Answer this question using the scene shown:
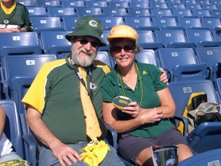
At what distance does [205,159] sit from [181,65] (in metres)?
2.88

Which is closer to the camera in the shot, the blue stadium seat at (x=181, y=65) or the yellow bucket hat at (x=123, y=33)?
the yellow bucket hat at (x=123, y=33)

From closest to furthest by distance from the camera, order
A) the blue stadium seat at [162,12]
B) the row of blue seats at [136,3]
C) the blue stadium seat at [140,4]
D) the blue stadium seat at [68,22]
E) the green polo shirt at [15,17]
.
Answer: the green polo shirt at [15,17], the blue stadium seat at [68,22], the row of blue seats at [136,3], the blue stadium seat at [162,12], the blue stadium seat at [140,4]

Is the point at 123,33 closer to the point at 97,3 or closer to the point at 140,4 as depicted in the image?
the point at 97,3

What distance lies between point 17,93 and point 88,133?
91cm

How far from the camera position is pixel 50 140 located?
2.37 metres

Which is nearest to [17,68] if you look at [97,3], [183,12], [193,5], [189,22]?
[189,22]

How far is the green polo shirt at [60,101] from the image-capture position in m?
2.50

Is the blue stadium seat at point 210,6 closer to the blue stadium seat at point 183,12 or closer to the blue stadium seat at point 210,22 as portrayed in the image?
the blue stadium seat at point 183,12

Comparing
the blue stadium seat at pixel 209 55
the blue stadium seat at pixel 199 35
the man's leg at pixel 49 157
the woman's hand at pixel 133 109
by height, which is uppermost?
the blue stadium seat at pixel 199 35

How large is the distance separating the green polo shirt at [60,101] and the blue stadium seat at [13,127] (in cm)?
20

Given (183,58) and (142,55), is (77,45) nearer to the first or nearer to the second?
(142,55)

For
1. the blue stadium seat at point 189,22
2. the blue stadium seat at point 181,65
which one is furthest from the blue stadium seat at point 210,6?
the blue stadium seat at point 181,65

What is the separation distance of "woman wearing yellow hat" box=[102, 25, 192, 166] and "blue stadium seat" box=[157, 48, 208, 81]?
5.12 ft

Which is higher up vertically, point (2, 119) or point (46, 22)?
point (46, 22)
